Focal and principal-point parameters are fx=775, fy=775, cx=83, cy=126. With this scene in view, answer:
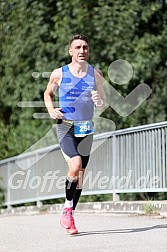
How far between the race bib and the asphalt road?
1.05 metres

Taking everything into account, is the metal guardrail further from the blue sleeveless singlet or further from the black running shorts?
the blue sleeveless singlet

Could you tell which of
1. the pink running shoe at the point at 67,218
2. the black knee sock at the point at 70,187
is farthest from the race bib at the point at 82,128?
the pink running shoe at the point at 67,218

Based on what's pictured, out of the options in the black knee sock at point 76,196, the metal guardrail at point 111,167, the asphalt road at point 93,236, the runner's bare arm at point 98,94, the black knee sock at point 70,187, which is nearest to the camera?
the asphalt road at point 93,236

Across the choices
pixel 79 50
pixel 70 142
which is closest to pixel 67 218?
pixel 70 142

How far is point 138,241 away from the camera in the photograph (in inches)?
288

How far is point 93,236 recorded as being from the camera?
7.91 m

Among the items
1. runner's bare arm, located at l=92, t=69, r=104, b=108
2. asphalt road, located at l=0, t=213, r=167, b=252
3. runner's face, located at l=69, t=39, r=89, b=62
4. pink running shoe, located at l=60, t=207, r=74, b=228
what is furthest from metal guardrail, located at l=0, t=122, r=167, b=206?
runner's face, located at l=69, t=39, r=89, b=62

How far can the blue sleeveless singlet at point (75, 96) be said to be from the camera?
26.2 ft

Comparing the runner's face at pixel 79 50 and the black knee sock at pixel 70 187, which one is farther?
the black knee sock at pixel 70 187

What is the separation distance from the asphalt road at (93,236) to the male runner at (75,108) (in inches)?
15.0

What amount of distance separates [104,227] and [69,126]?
5.07ft

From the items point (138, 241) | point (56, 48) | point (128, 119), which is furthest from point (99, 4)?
point (138, 241)

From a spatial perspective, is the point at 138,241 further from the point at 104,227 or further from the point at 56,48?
the point at 56,48

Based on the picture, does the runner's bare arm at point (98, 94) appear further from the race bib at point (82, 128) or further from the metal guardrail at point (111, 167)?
the metal guardrail at point (111, 167)
